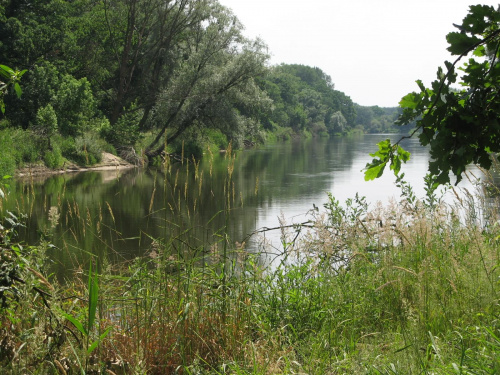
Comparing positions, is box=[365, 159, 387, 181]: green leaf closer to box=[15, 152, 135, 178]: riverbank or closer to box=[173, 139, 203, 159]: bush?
box=[15, 152, 135, 178]: riverbank

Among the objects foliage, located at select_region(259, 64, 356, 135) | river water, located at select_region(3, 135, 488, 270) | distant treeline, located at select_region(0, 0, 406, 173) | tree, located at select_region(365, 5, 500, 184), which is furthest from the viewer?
foliage, located at select_region(259, 64, 356, 135)

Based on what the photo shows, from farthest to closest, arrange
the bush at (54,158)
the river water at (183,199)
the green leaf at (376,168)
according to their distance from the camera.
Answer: the bush at (54,158)
the river water at (183,199)
the green leaf at (376,168)

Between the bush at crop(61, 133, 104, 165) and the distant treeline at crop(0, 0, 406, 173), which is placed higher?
the distant treeline at crop(0, 0, 406, 173)

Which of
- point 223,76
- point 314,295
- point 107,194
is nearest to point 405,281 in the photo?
point 314,295

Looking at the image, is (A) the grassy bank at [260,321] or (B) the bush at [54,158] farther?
(B) the bush at [54,158]

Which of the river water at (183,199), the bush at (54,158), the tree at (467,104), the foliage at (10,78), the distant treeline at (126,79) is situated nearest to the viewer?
the tree at (467,104)

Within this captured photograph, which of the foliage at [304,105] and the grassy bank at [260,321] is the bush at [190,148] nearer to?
the foliage at [304,105]

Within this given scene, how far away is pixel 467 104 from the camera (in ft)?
6.60

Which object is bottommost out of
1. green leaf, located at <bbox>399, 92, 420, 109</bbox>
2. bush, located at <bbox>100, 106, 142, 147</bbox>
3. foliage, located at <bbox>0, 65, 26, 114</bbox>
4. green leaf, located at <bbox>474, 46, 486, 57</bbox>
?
bush, located at <bbox>100, 106, 142, 147</bbox>

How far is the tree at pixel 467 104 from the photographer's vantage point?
1997 mm

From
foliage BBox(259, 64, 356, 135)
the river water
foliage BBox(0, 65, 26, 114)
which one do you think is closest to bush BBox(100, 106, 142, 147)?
the river water

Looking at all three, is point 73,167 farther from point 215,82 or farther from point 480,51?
point 480,51

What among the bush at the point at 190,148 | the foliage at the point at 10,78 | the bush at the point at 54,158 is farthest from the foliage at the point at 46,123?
the foliage at the point at 10,78

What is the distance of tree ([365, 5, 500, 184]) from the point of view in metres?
2.00
